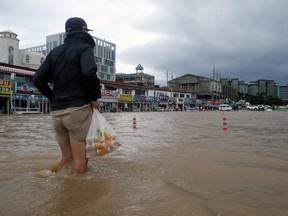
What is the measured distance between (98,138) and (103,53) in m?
89.1

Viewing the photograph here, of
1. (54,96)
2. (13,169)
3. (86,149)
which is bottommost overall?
(13,169)

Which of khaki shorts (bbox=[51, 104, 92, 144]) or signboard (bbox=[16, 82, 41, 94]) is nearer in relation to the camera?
khaki shorts (bbox=[51, 104, 92, 144])

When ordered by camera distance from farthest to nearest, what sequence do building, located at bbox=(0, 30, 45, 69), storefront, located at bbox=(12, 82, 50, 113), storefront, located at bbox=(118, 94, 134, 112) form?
storefront, located at bbox=(118, 94, 134, 112)
building, located at bbox=(0, 30, 45, 69)
storefront, located at bbox=(12, 82, 50, 113)

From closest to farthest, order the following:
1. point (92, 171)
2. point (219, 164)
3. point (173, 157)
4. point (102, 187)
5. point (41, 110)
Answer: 1. point (102, 187)
2. point (92, 171)
3. point (219, 164)
4. point (173, 157)
5. point (41, 110)

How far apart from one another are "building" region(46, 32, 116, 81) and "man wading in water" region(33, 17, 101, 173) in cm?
8252

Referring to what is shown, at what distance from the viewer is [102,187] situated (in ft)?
9.69

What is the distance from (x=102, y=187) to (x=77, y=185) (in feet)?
0.98

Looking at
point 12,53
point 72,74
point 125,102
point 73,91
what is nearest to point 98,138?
point 73,91

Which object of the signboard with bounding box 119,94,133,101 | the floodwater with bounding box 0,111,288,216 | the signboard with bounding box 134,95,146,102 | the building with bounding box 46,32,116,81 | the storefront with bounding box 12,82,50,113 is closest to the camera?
the floodwater with bounding box 0,111,288,216

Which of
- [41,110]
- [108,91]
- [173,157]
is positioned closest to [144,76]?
[108,91]

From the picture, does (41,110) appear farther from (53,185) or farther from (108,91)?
(53,185)

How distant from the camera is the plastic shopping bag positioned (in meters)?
3.32

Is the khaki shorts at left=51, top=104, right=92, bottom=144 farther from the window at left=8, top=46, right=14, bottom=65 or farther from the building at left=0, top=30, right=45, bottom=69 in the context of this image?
the window at left=8, top=46, right=14, bottom=65

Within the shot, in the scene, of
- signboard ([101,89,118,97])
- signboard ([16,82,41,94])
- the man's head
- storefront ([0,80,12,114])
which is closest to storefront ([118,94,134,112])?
signboard ([101,89,118,97])
